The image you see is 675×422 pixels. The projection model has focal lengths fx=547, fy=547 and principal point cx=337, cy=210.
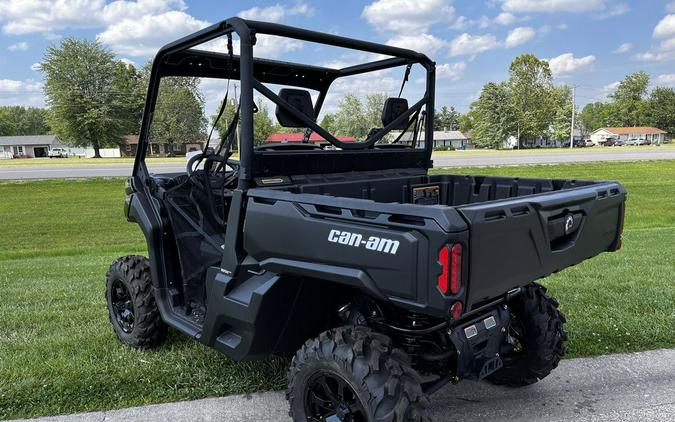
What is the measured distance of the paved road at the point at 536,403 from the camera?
10.6 ft

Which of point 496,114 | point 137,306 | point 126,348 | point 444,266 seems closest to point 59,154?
point 496,114

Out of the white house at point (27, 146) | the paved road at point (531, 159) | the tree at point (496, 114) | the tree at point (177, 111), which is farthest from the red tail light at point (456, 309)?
the white house at point (27, 146)

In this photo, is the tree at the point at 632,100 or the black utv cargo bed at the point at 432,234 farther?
the tree at the point at 632,100

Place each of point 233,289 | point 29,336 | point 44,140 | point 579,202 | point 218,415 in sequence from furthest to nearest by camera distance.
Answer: point 44,140 → point 29,336 → point 218,415 → point 233,289 → point 579,202

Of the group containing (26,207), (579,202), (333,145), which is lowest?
(26,207)

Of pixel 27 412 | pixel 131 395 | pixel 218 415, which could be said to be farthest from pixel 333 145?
pixel 27 412

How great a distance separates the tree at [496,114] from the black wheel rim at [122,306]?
69.9m

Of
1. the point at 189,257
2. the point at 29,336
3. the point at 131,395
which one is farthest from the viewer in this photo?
the point at 29,336

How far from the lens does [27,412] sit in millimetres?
3295

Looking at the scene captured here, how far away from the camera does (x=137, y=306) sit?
13.2 feet

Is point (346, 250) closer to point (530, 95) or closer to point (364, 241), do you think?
point (364, 241)

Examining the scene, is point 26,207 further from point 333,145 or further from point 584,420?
point 584,420

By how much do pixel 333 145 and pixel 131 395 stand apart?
2.06 metres

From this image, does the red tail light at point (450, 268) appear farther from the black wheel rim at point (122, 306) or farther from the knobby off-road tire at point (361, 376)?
the black wheel rim at point (122, 306)
